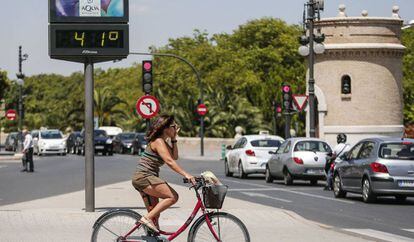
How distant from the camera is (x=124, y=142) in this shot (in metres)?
75.0

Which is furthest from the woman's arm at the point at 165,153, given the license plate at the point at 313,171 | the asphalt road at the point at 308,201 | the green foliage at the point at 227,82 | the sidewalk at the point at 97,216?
the green foliage at the point at 227,82

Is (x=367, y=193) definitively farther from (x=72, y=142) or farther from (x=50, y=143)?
(x=72, y=142)

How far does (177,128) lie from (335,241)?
3.55 meters

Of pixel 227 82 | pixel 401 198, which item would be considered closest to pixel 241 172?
pixel 401 198

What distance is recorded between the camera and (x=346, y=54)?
63656 mm

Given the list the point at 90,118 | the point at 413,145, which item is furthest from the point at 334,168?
the point at 90,118

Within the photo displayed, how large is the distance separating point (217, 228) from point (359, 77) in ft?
176

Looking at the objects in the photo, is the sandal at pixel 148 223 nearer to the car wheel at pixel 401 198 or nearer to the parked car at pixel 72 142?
the car wheel at pixel 401 198

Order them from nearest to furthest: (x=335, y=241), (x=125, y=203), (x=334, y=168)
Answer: (x=335, y=241), (x=125, y=203), (x=334, y=168)

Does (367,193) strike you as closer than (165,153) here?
No

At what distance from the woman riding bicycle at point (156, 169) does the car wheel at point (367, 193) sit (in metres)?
12.2

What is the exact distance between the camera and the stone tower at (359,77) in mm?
63463

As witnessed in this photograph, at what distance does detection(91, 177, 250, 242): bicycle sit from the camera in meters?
10.9

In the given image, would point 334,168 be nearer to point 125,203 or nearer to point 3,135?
point 125,203
